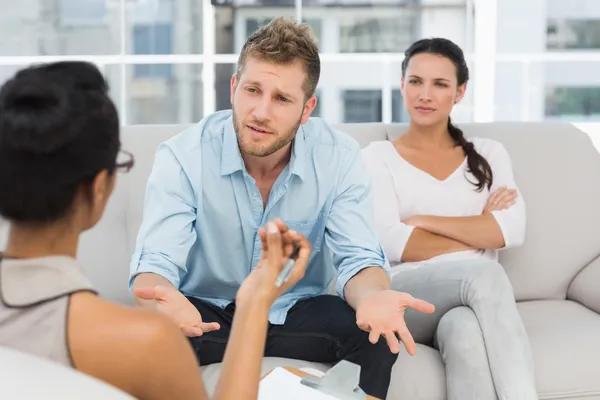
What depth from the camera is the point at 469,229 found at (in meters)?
2.36

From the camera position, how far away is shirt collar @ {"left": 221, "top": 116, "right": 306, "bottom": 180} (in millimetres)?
2004

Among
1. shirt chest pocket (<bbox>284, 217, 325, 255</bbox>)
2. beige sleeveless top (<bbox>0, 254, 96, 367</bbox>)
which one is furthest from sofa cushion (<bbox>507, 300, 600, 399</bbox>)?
beige sleeveless top (<bbox>0, 254, 96, 367</bbox>)

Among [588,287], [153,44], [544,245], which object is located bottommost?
[588,287]

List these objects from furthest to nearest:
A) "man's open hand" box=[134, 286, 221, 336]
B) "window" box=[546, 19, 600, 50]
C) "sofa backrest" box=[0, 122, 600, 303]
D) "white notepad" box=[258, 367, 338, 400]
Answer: "window" box=[546, 19, 600, 50] → "sofa backrest" box=[0, 122, 600, 303] → "man's open hand" box=[134, 286, 221, 336] → "white notepad" box=[258, 367, 338, 400]

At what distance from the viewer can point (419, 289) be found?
2.20 metres

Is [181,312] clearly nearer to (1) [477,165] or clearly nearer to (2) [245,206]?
(2) [245,206]

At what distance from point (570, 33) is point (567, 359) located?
22.7 feet

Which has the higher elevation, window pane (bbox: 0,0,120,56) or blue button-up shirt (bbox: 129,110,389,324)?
window pane (bbox: 0,0,120,56)

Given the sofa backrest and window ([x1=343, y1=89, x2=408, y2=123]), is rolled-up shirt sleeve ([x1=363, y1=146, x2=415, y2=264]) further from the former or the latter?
window ([x1=343, y1=89, x2=408, y2=123])

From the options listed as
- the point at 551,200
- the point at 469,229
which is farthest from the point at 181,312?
the point at 551,200

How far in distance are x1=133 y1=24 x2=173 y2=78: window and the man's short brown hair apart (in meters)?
6.12

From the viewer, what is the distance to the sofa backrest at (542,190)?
8.01 feet

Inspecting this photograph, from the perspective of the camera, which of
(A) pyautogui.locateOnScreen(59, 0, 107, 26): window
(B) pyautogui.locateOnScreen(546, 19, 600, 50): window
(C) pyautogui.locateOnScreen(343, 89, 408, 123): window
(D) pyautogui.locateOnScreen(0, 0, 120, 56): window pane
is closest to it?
(D) pyautogui.locateOnScreen(0, 0, 120, 56): window pane

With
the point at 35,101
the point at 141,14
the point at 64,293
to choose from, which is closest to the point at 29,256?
the point at 64,293
